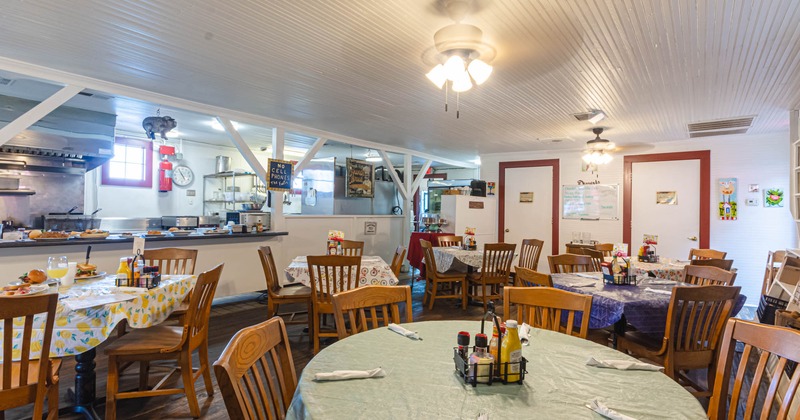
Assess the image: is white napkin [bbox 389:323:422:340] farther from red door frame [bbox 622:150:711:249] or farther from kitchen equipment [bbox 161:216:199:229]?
kitchen equipment [bbox 161:216:199:229]

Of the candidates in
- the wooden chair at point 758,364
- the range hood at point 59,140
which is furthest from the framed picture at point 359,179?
the wooden chair at point 758,364

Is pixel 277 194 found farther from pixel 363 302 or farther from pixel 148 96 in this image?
pixel 363 302

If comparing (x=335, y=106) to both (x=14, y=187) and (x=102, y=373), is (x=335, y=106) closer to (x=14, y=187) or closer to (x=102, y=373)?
(x=102, y=373)

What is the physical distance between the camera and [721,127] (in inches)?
202

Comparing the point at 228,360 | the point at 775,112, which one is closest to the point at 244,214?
the point at 228,360

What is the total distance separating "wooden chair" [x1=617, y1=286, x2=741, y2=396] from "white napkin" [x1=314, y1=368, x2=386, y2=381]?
73.3 inches

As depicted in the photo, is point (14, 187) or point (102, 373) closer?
point (102, 373)

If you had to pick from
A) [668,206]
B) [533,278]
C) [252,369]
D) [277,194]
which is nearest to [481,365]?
[252,369]

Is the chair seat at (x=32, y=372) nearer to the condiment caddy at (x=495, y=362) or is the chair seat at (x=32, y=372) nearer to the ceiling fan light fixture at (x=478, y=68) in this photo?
the condiment caddy at (x=495, y=362)

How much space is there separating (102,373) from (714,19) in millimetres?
4862

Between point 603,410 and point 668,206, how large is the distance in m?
6.30

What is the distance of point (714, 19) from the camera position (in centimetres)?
234

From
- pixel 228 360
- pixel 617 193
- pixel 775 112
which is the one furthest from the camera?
pixel 617 193

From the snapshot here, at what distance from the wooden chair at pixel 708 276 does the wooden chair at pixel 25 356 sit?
13.4 ft
